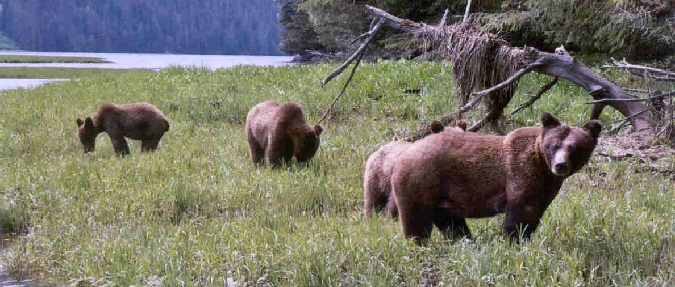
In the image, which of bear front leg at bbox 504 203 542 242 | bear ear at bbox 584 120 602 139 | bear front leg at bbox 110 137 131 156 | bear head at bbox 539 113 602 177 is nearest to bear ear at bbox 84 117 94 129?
bear front leg at bbox 110 137 131 156

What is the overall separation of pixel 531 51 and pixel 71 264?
4921 mm

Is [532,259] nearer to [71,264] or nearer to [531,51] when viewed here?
[71,264]

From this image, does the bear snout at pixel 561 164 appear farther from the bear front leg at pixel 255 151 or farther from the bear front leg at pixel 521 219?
the bear front leg at pixel 255 151

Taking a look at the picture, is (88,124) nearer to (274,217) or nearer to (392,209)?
(274,217)

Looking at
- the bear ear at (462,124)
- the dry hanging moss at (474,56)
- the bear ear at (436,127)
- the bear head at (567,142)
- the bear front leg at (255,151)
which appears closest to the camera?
the bear head at (567,142)

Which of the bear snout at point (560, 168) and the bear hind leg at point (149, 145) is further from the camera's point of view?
the bear hind leg at point (149, 145)

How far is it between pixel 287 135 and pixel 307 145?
0.77 feet

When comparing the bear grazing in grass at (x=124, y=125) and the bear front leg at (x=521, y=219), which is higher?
the bear front leg at (x=521, y=219)

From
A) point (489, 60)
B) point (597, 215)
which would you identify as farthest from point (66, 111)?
point (597, 215)

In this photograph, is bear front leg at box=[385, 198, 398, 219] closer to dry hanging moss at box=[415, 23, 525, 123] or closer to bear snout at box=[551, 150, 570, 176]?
bear snout at box=[551, 150, 570, 176]

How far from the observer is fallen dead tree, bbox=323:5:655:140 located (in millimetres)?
7523

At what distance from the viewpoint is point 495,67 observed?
814 cm

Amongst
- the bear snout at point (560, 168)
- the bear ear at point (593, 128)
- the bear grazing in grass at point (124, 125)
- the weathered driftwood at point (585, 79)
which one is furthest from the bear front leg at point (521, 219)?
the bear grazing in grass at point (124, 125)

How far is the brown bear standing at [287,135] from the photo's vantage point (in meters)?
7.89
